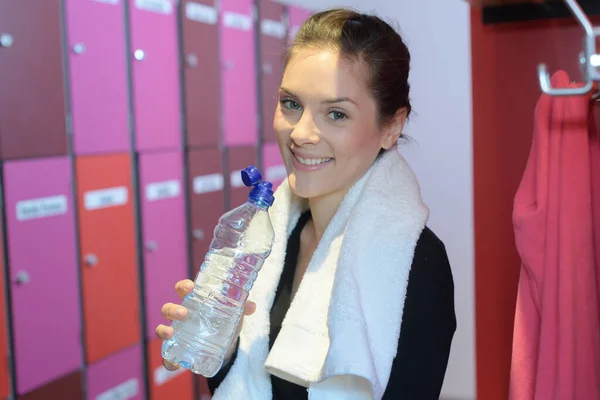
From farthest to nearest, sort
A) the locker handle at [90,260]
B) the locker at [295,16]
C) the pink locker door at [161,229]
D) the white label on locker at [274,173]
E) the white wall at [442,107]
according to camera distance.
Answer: the locker at [295,16], the white label on locker at [274,173], the white wall at [442,107], the pink locker door at [161,229], the locker handle at [90,260]

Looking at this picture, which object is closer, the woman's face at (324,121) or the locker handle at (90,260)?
the woman's face at (324,121)

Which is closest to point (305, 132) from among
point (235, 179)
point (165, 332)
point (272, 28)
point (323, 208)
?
point (323, 208)

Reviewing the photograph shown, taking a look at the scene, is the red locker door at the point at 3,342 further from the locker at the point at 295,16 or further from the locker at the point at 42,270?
the locker at the point at 295,16

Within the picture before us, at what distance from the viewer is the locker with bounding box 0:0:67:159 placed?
6.34 feet

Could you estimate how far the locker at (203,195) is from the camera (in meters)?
2.87

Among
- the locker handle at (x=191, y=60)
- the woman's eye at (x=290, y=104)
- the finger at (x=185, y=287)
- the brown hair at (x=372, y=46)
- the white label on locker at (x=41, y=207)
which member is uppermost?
the locker handle at (x=191, y=60)

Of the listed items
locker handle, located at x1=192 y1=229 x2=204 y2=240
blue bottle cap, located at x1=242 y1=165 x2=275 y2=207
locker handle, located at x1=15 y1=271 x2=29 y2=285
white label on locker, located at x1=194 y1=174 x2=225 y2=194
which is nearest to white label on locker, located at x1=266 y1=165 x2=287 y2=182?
white label on locker, located at x1=194 y1=174 x2=225 y2=194

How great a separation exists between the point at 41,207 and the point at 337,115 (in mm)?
1165

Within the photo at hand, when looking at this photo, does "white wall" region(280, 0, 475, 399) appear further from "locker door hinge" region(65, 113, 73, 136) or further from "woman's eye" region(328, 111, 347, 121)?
"woman's eye" region(328, 111, 347, 121)

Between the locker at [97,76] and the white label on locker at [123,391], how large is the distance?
2.77 ft

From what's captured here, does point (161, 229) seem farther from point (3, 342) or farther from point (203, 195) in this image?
point (3, 342)

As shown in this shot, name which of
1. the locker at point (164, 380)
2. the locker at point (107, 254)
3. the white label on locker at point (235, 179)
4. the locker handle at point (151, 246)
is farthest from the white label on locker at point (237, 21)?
the locker at point (164, 380)

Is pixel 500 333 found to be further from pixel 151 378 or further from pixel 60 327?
pixel 151 378

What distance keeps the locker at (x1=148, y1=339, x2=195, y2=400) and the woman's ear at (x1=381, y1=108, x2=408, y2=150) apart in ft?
5.23
